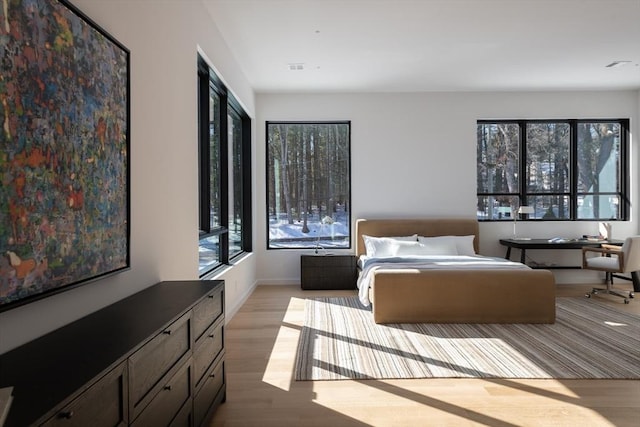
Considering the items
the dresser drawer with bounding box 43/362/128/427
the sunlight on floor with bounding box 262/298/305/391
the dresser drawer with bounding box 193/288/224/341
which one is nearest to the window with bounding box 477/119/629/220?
the sunlight on floor with bounding box 262/298/305/391

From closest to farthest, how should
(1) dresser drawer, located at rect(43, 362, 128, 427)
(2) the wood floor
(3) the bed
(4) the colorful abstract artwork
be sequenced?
(1) dresser drawer, located at rect(43, 362, 128, 427), (4) the colorful abstract artwork, (2) the wood floor, (3) the bed

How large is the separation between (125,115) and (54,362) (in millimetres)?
1270

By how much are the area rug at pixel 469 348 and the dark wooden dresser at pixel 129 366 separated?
3.31 ft

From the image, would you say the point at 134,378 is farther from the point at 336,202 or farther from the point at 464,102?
the point at 464,102

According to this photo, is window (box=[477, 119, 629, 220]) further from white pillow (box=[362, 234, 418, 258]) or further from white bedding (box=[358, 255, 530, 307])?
white bedding (box=[358, 255, 530, 307])

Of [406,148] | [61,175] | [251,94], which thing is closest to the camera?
[61,175]

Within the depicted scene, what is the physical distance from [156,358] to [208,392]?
29.2 inches

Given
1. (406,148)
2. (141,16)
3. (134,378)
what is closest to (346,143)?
(406,148)

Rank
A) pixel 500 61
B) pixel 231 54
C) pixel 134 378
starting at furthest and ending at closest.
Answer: pixel 500 61 → pixel 231 54 → pixel 134 378

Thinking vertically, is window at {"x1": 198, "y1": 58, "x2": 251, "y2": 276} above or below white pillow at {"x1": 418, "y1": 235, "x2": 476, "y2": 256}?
above

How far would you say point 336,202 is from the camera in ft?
21.9

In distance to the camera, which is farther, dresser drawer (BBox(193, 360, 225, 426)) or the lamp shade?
the lamp shade

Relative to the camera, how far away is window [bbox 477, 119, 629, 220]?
21.5 feet

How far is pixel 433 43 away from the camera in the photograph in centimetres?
448
